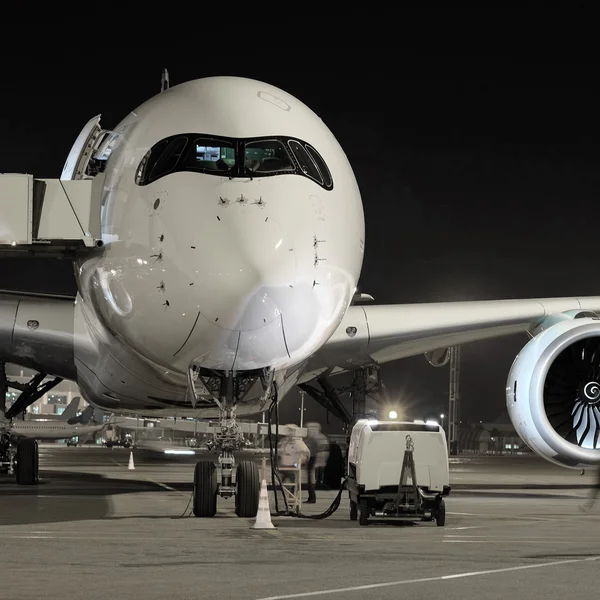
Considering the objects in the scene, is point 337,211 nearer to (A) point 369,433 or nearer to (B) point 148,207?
(B) point 148,207

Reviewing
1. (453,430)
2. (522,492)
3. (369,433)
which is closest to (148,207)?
(369,433)

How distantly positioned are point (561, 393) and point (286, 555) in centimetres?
677

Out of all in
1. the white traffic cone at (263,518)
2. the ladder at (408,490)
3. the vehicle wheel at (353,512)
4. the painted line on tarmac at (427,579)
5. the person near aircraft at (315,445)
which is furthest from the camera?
the person near aircraft at (315,445)

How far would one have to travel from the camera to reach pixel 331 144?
11.4 meters

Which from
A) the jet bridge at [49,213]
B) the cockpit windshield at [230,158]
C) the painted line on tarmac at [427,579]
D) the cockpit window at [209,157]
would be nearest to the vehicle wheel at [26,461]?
the jet bridge at [49,213]

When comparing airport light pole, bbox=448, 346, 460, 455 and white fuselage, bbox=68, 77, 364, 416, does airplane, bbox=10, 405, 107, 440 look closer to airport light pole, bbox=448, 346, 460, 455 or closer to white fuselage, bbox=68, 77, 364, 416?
airport light pole, bbox=448, 346, 460, 455

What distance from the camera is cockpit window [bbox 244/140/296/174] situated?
10242mm

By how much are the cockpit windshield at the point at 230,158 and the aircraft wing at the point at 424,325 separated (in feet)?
13.7

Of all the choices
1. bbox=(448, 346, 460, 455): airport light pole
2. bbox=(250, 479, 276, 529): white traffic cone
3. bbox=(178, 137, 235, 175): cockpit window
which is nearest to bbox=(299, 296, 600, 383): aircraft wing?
bbox=(250, 479, 276, 529): white traffic cone

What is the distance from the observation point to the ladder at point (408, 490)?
11922 mm

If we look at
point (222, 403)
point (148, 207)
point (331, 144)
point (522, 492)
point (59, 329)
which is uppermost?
point (331, 144)

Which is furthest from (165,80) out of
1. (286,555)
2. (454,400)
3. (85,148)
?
(454,400)

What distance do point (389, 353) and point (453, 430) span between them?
54.5 m

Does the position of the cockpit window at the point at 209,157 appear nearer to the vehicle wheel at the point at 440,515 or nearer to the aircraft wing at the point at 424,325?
the vehicle wheel at the point at 440,515
